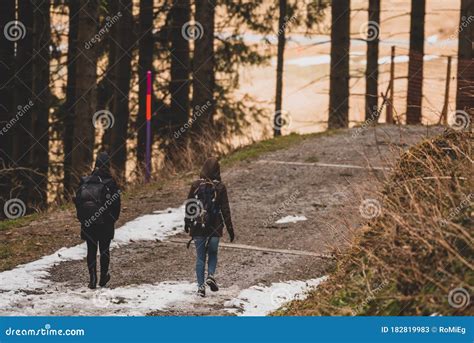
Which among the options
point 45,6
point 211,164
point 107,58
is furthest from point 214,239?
point 107,58

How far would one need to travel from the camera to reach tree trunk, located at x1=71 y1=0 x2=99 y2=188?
1803 cm

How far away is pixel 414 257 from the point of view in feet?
26.2

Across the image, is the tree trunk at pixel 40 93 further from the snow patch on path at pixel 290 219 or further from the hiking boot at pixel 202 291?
the hiking boot at pixel 202 291

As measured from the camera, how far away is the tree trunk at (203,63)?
21.5m

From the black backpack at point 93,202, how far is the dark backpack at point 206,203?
3.46 feet

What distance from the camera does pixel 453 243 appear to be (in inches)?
309

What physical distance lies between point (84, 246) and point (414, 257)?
610 centimetres

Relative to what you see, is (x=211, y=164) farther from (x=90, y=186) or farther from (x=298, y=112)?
(x=298, y=112)

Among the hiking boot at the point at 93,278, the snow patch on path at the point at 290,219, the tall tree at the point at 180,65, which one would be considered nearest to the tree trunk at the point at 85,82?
the snow patch on path at the point at 290,219

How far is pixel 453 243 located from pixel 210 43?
14923 millimetres
